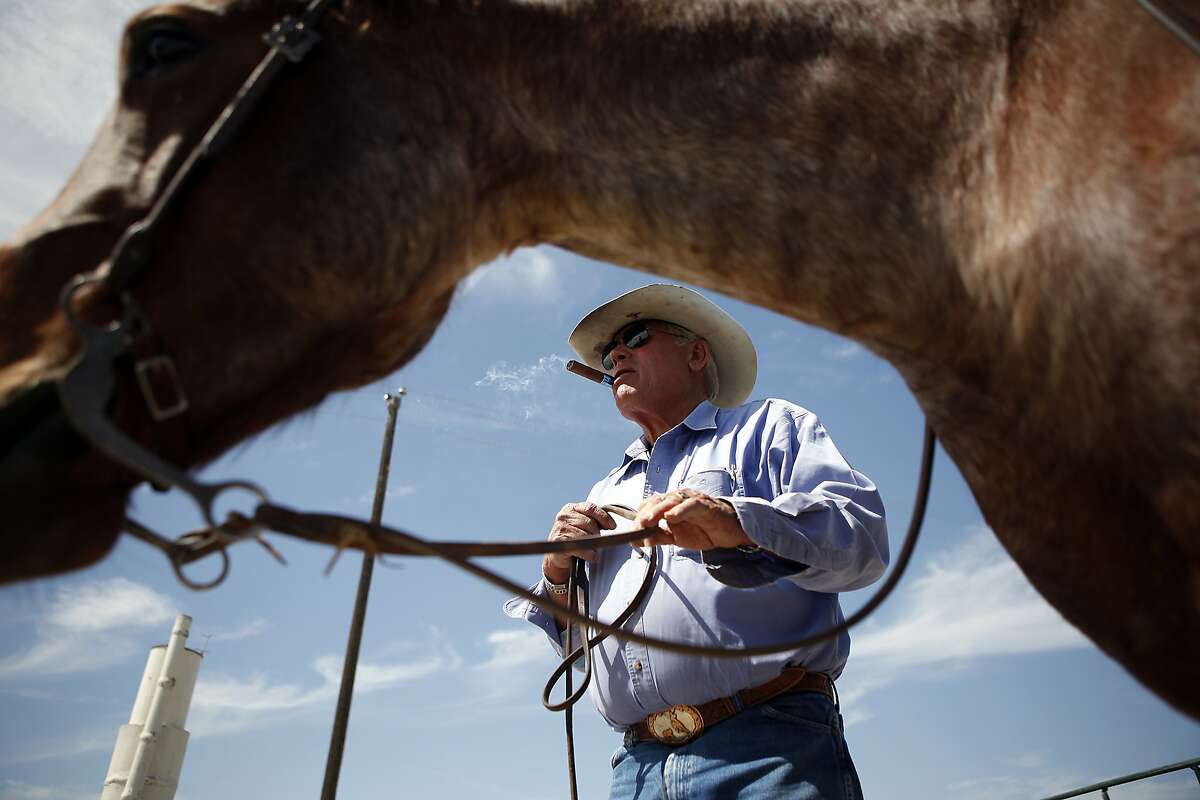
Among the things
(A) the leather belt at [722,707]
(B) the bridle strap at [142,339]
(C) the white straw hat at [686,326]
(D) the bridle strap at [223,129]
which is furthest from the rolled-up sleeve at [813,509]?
(D) the bridle strap at [223,129]

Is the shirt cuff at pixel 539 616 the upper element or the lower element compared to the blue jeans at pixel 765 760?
upper

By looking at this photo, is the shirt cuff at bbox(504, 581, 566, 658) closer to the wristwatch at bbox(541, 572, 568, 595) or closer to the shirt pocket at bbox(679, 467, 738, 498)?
the wristwatch at bbox(541, 572, 568, 595)

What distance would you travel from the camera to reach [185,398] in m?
1.53

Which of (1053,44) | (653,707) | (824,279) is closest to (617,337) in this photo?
(653,707)

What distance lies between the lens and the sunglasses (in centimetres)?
356

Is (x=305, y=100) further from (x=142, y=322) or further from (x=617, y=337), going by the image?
(x=617, y=337)

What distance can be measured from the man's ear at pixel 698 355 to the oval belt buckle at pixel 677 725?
1.54m

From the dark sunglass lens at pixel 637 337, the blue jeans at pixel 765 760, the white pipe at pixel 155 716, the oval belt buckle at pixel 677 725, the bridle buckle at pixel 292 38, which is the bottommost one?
the blue jeans at pixel 765 760

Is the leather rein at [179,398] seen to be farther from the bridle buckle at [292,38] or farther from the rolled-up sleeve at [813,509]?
the rolled-up sleeve at [813,509]

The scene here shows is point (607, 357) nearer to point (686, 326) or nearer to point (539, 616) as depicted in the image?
point (686, 326)

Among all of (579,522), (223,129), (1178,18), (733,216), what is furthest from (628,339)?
(1178,18)

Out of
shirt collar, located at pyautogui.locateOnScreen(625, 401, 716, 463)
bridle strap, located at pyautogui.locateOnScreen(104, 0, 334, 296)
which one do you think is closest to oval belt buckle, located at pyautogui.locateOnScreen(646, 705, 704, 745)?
shirt collar, located at pyautogui.locateOnScreen(625, 401, 716, 463)

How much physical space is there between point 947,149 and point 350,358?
1.28 metres

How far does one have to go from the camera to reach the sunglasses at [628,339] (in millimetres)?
3559
